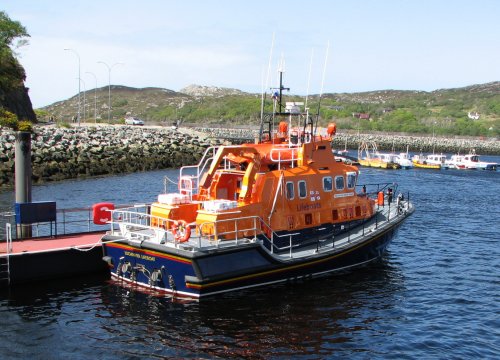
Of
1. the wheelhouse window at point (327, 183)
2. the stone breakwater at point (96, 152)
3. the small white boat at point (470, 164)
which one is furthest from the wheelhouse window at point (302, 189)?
the small white boat at point (470, 164)

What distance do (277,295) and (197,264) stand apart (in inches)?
115

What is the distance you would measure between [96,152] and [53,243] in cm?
3214

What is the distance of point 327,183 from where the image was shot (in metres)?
19.2

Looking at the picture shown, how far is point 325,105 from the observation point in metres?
166

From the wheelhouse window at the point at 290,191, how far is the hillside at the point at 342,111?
10281 centimetres

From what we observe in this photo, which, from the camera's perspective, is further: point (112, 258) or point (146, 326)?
point (112, 258)

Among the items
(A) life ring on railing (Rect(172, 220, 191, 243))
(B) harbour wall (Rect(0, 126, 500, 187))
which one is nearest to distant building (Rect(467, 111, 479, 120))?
(B) harbour wall (Rect(0, 126, 500, 187))

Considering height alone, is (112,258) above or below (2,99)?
below

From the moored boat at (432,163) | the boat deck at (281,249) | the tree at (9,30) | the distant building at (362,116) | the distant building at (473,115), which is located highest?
the tree at (9,30)

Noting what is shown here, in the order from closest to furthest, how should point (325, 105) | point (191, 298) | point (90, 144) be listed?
point (191, 298), point (90, 144), point (325, 105)

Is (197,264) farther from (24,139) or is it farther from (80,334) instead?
(24,139)

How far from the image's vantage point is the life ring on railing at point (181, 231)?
15547mm

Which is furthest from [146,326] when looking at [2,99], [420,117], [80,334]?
[420,117]

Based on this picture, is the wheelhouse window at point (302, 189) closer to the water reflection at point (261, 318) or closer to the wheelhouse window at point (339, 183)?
the wheelhouse window at point (339, 183)
